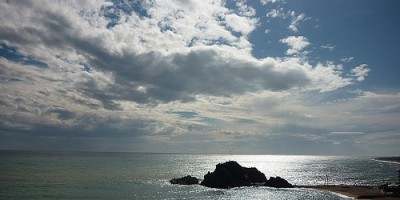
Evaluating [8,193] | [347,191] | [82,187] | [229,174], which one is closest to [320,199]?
[347,191]

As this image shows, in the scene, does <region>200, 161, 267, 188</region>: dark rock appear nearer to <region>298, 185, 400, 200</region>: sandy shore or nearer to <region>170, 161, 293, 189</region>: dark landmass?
<region>170, 161, 293, 189</region>: dark landmass

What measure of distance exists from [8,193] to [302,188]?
75619mm

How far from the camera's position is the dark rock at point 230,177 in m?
101

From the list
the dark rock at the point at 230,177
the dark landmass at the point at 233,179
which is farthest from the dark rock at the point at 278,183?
the dark rock at the point at 230,177

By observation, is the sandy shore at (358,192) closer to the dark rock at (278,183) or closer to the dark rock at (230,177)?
the dark rock at (278,183)

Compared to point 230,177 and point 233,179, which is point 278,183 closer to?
point 233,179

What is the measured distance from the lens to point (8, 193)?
7225cm

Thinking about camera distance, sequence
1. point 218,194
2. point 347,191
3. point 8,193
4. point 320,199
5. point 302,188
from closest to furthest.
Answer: point 8,193 < point 320,199 < point 218,194 < point 347,191 < point 302,188

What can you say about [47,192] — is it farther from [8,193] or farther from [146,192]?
[146,192]

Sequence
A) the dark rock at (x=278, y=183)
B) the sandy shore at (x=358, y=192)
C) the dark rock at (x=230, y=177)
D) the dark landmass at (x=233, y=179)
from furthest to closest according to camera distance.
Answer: the dark rock at (x=230, y=177), the dark landmass at (x=233, y=179), the dark rock at (x=278, y=183), the sandy shore at (x=358, y=192)

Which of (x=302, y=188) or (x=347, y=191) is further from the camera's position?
(x=302, y=188)

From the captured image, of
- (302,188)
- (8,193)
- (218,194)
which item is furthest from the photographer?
(302,188)

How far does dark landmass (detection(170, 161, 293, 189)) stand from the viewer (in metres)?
101

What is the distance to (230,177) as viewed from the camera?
103 m
